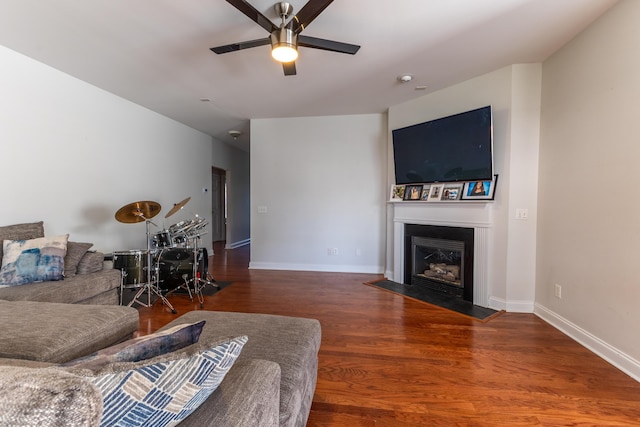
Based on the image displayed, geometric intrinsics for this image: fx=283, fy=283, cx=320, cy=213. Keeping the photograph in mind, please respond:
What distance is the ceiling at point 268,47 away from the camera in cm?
201

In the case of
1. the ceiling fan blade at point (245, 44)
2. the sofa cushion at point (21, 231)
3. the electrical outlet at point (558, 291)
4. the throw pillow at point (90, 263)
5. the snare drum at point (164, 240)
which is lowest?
the electrical outlet at point (558, 291)

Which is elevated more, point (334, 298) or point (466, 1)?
point (466, 1)

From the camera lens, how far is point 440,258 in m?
3.71

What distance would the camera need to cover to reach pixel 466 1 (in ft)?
6.30

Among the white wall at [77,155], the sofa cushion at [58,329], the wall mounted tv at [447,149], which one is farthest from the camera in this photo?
the wall mounted tv at [447,149]

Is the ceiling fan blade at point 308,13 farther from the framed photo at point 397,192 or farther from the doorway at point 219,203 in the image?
the doorway at point 219,203

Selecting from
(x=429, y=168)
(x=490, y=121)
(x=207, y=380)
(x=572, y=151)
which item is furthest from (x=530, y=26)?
(x=207, y=380)

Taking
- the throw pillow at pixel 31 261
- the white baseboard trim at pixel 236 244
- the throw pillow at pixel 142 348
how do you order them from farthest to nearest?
the white baseboard trim at pixel 236 244 → the throw pillow at pixel 31 261 → the throw pillow at pixel 142 348

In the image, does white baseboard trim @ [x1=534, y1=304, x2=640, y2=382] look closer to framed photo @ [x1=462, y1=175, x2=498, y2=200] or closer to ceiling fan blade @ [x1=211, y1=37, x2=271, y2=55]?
framed photo @ [x1=462, y1=175, x2=498, y2=200]

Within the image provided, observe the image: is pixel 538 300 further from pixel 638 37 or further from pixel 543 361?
pixel 638 37

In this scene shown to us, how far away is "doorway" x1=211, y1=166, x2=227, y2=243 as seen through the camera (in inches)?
269

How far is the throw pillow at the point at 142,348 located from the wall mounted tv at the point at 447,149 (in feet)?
10.3

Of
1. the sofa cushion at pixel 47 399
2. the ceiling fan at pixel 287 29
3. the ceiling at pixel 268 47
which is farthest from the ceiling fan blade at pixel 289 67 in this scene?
the sofa cushion at pixel 47 399

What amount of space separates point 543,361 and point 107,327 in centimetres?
284
